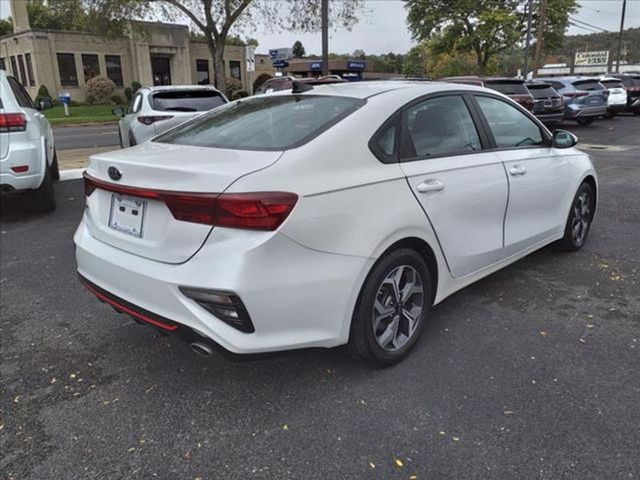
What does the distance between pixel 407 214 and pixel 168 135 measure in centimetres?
164

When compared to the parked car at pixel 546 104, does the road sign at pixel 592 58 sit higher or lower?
higher

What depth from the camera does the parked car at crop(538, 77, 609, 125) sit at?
18.1 m

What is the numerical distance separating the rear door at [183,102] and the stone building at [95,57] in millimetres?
25358

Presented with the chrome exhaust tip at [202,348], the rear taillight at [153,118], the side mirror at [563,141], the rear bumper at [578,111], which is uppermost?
the side mirror at [563,141]

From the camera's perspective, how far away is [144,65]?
3734cm

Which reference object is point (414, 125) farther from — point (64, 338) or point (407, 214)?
point (64, 338)

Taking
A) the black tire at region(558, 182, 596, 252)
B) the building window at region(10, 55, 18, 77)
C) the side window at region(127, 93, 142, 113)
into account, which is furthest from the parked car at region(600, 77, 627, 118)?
the building window at region(10, 55, 18, 77)

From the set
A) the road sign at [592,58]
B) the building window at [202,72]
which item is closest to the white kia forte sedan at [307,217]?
the building window at [202,72]

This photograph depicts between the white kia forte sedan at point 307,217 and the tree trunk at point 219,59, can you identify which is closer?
the white kia forte sedan at point 307,217

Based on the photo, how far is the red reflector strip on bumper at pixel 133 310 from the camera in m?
2.62

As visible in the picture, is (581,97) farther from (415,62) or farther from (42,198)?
(415,62)

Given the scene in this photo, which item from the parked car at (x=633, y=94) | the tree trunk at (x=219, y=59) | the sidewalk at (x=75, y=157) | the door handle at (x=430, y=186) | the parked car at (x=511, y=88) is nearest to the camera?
the door handle at (x=430, y=186)

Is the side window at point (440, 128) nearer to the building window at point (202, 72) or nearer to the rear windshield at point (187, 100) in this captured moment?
the rear windshield at point (187, 100)

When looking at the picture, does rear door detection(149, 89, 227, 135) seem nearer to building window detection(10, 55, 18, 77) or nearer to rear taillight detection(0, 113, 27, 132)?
rear taillight detection(0, 113, 27, 132)
